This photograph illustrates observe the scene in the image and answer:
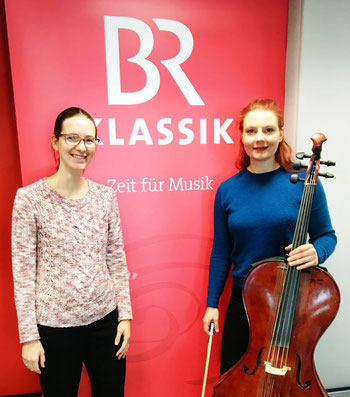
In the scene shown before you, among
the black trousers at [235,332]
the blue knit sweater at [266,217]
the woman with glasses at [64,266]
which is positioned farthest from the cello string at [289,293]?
the woman with glasses at [64,266]

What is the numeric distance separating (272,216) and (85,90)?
3.43ft

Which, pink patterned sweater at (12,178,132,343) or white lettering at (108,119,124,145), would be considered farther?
white lettering at (108,119,124,145)

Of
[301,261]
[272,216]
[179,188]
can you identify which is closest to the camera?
[301,261]

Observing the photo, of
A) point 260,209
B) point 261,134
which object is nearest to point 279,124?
point 261,134

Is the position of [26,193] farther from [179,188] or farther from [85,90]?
[179,188]

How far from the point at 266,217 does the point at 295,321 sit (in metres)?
0.40

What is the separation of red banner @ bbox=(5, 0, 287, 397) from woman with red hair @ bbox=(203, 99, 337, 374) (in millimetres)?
304

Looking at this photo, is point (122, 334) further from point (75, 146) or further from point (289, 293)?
point (75, 146)

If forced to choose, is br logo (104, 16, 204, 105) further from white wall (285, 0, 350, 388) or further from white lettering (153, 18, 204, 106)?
white wall (285, 0, 350, 388)

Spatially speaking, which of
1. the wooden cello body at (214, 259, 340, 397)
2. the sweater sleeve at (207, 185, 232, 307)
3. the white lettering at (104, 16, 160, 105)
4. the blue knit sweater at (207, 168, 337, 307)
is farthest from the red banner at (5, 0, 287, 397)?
the wooden cello body at (214, 259, 340, 397)

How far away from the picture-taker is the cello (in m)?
1.09

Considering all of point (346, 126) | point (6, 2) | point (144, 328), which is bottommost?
point (144, 328)

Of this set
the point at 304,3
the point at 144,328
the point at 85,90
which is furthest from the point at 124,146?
the point at 304,3

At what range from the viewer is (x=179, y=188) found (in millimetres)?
1583
